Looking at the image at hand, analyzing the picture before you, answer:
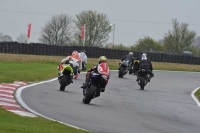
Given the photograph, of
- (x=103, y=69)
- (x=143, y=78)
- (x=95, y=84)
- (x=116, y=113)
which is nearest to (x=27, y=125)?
(x=116, y=113)

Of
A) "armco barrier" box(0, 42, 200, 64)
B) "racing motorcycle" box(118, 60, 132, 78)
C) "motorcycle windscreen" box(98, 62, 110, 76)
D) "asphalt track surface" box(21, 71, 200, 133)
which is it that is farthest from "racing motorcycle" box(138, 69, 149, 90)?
"armco barrier" box(0, 42, 200, 64)

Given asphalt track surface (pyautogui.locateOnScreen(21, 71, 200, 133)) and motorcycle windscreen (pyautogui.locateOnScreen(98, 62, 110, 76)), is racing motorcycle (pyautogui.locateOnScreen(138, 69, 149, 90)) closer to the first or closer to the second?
→ asphalt track surface (pyautogui.locateOnScreen(21, 71, 200, 133))

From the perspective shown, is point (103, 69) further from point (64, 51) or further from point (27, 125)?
point (64, 51)

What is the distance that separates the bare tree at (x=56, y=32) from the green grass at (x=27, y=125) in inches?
3427

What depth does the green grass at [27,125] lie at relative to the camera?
29.5ft

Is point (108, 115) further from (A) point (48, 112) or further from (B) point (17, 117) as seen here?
(B) point (17, 117)

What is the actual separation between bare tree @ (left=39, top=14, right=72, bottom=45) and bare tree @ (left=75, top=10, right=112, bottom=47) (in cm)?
384

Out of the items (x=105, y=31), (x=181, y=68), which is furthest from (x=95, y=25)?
(x=181, y=68)

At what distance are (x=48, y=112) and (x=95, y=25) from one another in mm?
80470

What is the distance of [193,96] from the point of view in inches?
892

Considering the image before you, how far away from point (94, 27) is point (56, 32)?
34.2 ft

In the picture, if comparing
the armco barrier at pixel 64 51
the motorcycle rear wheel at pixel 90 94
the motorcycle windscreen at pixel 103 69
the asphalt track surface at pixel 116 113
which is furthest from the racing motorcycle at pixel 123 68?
the armco barrier at pixel 64 51

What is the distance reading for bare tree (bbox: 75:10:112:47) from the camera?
91250mm

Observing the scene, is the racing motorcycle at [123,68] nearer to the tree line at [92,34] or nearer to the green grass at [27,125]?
the green grass at [27,125]
